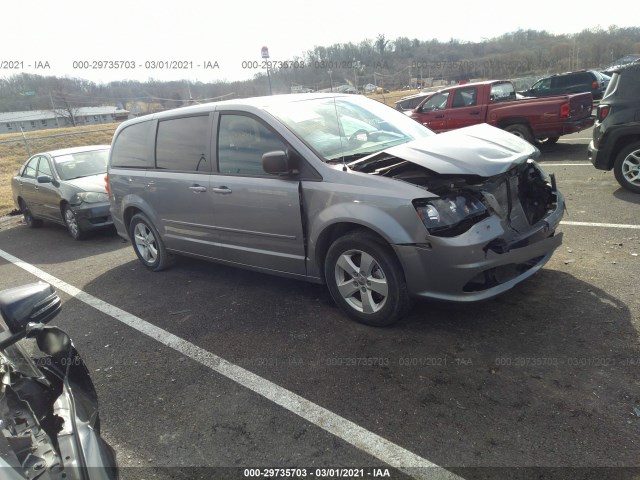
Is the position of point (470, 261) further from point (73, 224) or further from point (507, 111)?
point (507, 111)

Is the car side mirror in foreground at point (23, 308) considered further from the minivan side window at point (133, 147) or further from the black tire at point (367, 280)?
the minivan side window at point (133, 147)

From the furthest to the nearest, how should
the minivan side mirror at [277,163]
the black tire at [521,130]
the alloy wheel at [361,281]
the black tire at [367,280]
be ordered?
the black tire at [521,130], the minivan side mirror at [277,163], the alloy wheel at [361,281], the black tire at [367,280]

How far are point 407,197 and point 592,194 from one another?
16.7 ft

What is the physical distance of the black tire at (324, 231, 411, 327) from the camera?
3.37 metres

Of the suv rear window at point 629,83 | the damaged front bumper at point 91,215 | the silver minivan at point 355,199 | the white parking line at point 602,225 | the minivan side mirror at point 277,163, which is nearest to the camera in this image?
the silver minivan at point 355,199

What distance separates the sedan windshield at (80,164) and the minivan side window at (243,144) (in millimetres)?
5208

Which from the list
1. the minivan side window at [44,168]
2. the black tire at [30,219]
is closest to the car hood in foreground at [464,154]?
the minivan side window at [44,168]

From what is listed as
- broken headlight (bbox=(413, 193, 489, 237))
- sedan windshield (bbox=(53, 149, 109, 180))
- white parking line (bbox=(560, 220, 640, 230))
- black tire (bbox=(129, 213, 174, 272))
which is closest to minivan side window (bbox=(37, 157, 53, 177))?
sedan windshield (bbox=(53, 149, 109, 180))

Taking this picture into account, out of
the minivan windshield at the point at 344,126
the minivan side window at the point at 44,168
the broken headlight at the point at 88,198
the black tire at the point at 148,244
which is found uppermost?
the minivan windshield at the point at 344,126

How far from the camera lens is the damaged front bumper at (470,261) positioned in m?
3.11

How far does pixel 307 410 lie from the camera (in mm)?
2760

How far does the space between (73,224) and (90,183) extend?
2.54 feet

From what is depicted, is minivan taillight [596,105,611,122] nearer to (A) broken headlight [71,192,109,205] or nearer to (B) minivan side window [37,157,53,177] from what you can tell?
(A) broken headlight [71,192,109,205]

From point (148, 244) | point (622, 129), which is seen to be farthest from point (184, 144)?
point (622, 129)
